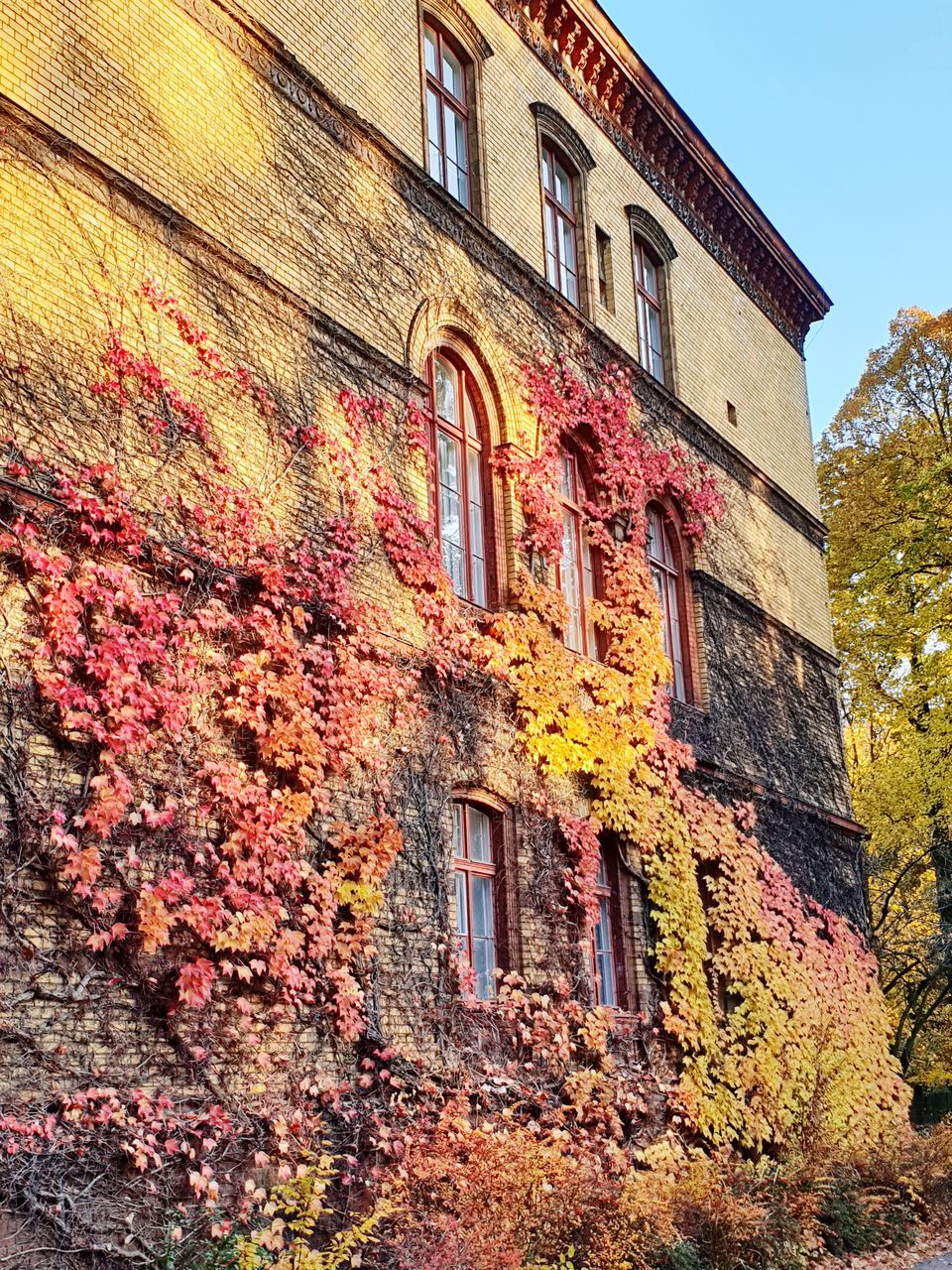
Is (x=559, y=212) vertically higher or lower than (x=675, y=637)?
higher

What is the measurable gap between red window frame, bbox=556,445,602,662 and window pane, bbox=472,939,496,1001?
12.3 feet

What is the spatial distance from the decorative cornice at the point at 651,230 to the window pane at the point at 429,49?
4.51 meters

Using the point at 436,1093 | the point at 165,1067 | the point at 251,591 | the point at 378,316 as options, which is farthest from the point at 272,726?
the point at 378,316

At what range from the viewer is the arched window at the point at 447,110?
14.4 m

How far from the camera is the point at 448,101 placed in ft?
48.6

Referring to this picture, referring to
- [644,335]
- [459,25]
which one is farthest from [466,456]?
[644,335]

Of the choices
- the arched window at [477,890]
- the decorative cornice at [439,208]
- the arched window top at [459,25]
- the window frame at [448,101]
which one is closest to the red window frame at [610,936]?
the arched window at [477,890]

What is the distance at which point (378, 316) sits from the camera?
1245 cm

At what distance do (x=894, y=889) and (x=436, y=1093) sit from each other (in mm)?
17836

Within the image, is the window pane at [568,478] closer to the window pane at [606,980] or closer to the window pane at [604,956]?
the window pane at [604,956]

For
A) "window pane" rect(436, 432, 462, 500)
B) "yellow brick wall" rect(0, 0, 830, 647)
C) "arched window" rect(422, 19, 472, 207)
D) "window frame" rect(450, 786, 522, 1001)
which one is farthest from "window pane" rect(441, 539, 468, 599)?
"arched window" rect(422, 19, 472, 207)

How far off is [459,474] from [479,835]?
11.5ft

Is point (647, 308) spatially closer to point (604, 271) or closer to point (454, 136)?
point (604, 271)

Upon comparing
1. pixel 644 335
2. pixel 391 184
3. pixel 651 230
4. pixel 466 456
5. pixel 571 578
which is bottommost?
pixel 571 578
